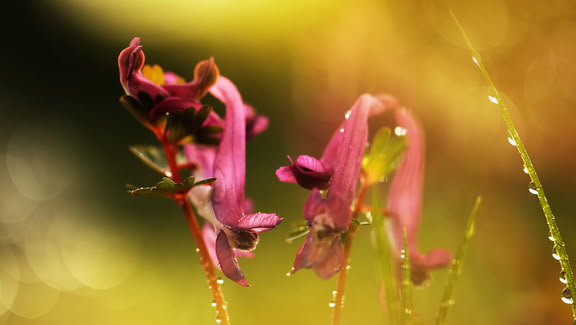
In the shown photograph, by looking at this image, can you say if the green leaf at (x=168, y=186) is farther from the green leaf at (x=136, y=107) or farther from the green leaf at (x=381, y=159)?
the green leaf at (x=381, y=159)

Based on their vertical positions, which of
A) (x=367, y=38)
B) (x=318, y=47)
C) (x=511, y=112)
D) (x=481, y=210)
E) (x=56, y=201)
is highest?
(x=318, y=47)

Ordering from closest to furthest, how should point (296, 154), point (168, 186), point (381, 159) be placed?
point (168, 186), point (381, 159), point (296, 154)

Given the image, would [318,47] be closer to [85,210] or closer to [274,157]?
[274,157]

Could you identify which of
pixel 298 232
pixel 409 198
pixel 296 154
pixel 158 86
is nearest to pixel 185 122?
pixel 158 86

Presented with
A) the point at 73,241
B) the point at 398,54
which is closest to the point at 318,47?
the point at 398,54

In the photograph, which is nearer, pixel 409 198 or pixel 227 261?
pixel 227 261

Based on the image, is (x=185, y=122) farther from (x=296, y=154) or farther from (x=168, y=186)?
(x=296, y=154)

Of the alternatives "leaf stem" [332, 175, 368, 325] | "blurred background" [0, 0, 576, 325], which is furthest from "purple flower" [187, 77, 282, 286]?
"blurred background" [0, 0, 576, 325]

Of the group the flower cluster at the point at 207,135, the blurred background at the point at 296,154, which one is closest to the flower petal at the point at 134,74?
the flower cluster at the point at 207,135
